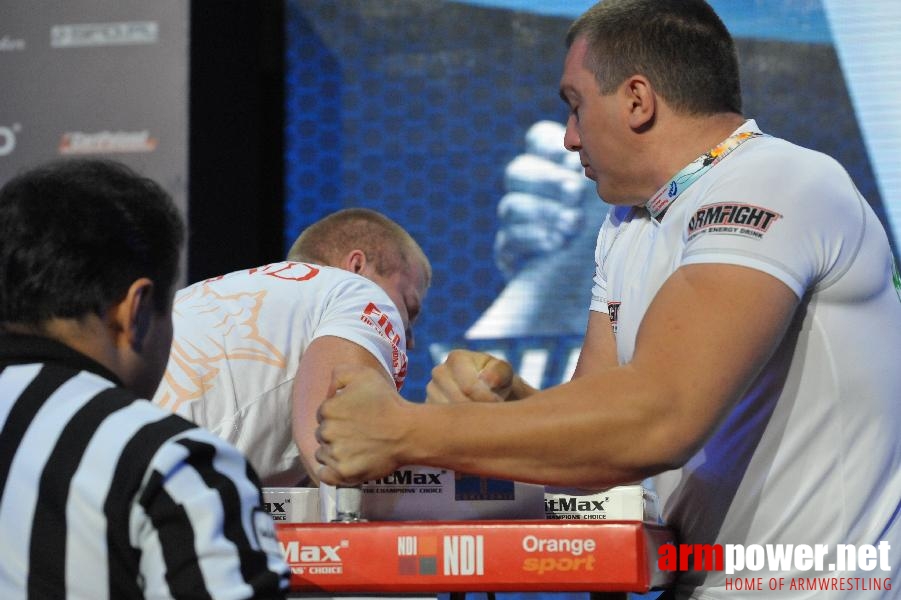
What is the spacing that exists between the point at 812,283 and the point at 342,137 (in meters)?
2.63

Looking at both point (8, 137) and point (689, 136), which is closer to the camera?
point (689, 136)

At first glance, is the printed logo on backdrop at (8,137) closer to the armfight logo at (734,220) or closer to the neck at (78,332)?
the neck at (78,332)

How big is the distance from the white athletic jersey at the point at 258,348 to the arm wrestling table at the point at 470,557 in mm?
785

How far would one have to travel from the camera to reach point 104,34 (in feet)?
10.2

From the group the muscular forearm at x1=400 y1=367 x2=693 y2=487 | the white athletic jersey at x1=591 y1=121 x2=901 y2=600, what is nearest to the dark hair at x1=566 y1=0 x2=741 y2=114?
the white athletic jersey at x1=591 y1=121 x2=901 y2=600

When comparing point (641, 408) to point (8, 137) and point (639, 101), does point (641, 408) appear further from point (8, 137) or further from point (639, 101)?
point (8, 137)

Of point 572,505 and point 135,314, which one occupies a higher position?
point 135,314

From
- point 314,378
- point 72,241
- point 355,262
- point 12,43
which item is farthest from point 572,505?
point 12,43

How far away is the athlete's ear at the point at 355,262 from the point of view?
248 cm

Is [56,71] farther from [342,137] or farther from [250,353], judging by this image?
[250,353]

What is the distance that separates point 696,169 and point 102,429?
0.80 metres

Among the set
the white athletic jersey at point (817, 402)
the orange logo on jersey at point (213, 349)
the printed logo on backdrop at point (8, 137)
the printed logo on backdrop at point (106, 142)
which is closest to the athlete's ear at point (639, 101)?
the white athletic jersey at point (817, 402)

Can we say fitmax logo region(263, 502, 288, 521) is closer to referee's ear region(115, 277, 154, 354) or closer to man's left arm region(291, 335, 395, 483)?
man's left arm region(291, 335, 395, 483)

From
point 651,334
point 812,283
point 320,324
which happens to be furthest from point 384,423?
point 320,324
